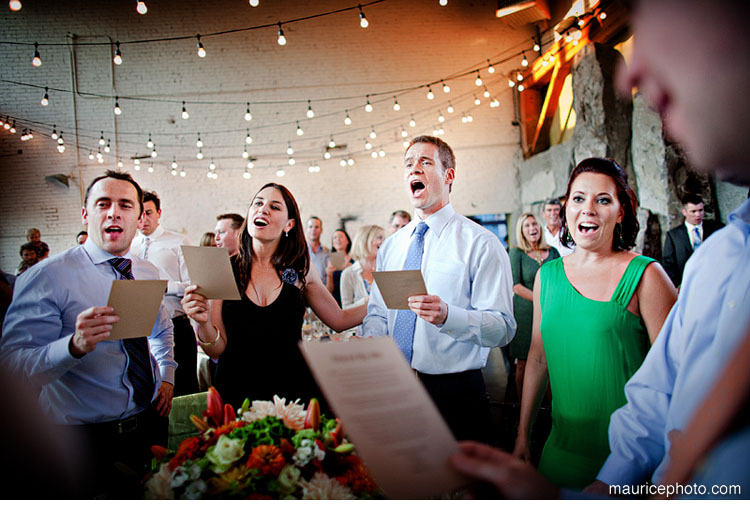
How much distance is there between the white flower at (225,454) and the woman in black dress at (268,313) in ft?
3.06

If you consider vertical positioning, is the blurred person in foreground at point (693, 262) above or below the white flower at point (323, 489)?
above

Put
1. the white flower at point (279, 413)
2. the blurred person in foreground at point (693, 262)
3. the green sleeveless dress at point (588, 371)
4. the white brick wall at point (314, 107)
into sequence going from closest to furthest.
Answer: the blurred person in foreground at point (693, 262), the white flower at point (279, 413), the green sleeveless dress at point (588, 371), the white brick wall at point (314, 107)

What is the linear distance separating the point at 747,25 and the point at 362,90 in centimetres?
862

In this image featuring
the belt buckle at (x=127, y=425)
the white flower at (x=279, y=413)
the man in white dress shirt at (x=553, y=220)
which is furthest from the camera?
the man in white dress shirt at (x=553, y=220)

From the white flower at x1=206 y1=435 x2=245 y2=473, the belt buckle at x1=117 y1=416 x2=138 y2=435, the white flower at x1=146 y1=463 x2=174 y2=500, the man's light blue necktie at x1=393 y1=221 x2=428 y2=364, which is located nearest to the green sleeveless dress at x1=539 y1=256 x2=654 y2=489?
the man's light blue necktie at x1=393 y1=221 x2=428 y2=364

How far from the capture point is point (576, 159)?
267 inches

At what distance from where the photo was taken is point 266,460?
85 cm

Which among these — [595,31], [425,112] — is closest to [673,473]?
[595,31]

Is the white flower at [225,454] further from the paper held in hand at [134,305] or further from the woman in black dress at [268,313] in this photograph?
the woman in black dress at [268,313]

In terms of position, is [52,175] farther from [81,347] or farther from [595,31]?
[595,31]

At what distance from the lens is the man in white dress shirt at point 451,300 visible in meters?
1.63

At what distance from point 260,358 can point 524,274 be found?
273 centimetres

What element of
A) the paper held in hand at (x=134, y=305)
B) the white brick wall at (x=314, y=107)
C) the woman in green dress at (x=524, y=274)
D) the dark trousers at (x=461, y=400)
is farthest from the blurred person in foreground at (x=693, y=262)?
→ the white brick wall at (x=314, y=107)

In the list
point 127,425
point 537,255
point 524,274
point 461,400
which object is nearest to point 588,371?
point 461,400
